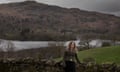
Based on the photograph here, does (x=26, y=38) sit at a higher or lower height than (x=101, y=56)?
lower

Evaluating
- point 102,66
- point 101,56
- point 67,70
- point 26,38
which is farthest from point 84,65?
point 26,38

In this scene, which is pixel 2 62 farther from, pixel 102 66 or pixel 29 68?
pixel 102 66

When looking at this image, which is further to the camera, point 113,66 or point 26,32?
point 26,32

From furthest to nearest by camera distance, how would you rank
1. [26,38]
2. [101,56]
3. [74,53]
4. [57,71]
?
[26,38]
[101,56]
[57,71]
[74,53]

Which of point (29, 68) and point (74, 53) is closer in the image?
point (74, 53)

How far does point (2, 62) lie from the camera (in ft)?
49.9

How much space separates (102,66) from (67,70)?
209 cm

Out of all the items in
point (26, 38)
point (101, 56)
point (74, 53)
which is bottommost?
point (26, 38)

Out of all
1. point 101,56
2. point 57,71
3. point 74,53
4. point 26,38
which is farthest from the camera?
point 26,38

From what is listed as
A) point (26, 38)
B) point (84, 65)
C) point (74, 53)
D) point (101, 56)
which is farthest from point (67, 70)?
point (26, 38)

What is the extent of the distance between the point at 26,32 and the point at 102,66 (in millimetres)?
90347

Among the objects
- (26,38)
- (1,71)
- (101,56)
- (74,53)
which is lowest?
(26,38)

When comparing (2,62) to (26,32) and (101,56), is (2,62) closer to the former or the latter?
(101,56)

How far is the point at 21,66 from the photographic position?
49.8 feet
